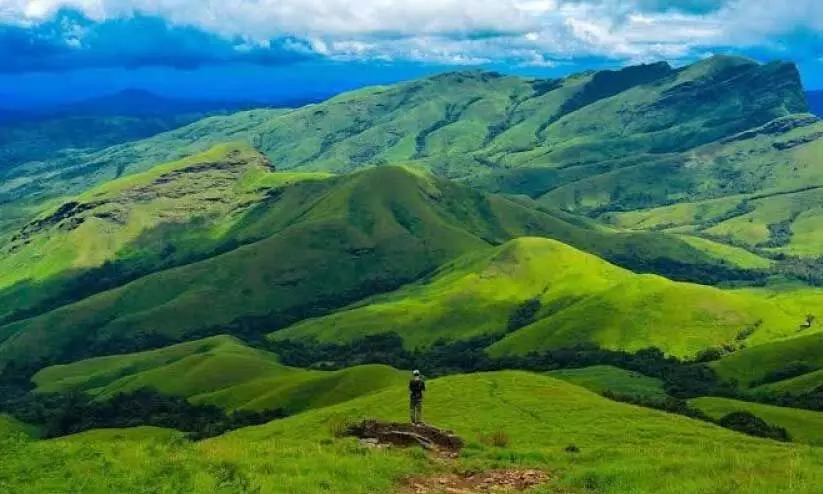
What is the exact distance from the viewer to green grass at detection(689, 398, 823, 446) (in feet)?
458

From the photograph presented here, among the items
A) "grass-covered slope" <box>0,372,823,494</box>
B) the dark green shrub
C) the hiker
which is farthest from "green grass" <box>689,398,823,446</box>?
the hiker

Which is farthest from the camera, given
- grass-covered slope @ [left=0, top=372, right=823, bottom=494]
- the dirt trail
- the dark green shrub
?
the dark green shrub

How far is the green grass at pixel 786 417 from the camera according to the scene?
140 m

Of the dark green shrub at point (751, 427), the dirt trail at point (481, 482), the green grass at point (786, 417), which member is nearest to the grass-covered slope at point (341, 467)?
the dirt trail at point (481, 482)

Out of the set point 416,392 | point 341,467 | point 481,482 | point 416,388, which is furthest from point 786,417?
point 341,467

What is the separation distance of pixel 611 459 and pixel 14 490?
33.6 metres

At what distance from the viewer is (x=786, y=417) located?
501 feet

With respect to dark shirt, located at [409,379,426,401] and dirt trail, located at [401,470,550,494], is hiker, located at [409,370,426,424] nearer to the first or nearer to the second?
dark shirt, located at [409,379,426,401]

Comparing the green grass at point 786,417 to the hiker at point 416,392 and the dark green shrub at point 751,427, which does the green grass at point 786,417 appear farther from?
the hiker at point 416,392

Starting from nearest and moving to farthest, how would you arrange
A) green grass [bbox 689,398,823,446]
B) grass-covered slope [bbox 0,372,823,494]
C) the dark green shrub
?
grass-covered slope [bbox 0,372,823,494], the dark green shrub, green grass [bbox 689,398,823,446]

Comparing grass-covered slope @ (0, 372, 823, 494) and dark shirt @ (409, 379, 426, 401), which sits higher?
dark shirt @ (409, 379, 426, 401)

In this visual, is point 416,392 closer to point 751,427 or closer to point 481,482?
point 481,482

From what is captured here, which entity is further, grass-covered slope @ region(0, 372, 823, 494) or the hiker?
the hiker

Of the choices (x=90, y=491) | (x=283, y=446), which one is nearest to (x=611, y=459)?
(x=283, y=446)
